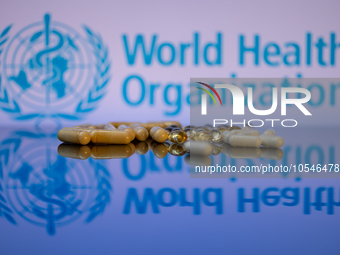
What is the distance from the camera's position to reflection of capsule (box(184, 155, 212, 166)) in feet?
8.48

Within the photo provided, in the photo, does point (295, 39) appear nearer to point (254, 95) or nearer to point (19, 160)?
point (254, 95)

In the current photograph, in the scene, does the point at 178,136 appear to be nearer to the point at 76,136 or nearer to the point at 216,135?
the point at 216,135

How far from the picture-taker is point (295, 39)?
257 inches

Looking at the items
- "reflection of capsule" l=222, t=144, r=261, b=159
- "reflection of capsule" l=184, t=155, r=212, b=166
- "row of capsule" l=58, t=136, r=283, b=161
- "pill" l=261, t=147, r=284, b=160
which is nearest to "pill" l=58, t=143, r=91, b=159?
"row of capsule" l=58, t=136, r=283, b=161

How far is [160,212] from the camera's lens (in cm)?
152

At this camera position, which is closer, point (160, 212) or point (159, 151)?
point (160, 212)

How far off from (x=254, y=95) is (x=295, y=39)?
1.35 meters

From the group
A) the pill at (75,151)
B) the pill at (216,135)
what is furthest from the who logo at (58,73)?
the pill at (216,135)

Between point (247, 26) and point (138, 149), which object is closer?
point (138, 149)

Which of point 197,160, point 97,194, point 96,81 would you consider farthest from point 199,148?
point 96,81

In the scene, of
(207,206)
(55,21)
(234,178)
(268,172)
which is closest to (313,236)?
(207,206)

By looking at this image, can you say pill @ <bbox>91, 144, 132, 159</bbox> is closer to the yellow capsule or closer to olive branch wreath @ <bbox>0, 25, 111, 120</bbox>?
the yellow capsule

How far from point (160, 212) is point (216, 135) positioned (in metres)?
2.15

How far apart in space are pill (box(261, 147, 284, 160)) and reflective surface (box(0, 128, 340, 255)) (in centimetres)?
71
